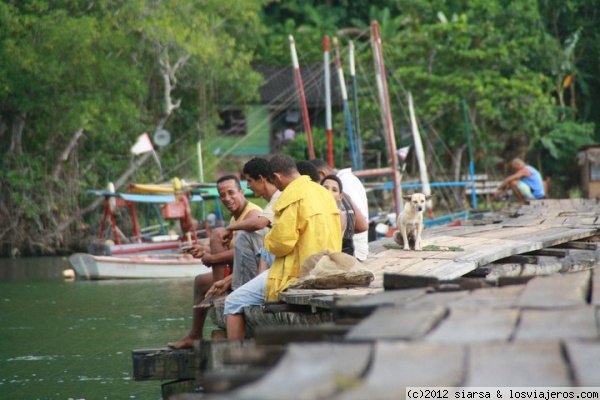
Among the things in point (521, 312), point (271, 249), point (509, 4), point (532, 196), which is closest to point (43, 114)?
point (532, 196)

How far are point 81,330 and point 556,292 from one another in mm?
9873

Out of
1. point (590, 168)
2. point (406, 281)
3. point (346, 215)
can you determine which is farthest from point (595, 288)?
point (590, 168)

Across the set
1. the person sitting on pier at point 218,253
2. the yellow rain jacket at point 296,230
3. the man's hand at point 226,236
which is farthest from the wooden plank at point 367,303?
the person sitting on pier at point 218,253

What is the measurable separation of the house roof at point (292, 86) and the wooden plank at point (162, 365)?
99.5 ft

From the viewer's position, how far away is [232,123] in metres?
39.4

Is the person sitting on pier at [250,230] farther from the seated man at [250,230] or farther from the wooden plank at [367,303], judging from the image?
the wooden plank at [367,303]

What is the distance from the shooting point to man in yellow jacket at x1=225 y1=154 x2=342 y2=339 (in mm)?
7531

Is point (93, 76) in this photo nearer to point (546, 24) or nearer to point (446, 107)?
point (446, 107)

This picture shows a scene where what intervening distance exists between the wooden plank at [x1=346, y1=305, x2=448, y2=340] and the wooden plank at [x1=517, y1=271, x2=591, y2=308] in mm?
474

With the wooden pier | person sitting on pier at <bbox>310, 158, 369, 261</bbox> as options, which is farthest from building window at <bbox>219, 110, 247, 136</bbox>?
the wooden pier

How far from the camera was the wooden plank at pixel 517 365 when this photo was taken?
374 cm

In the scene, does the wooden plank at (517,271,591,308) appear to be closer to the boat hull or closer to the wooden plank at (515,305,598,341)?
the wooden plank at (515,305,598,341)

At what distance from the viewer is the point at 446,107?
107ft

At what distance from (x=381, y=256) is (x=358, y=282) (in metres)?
2.64
